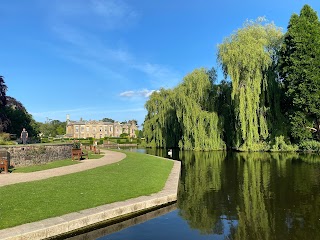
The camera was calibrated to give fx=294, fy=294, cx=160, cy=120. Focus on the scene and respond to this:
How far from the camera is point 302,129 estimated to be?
29.2 metres

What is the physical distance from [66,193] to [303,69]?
26.4 metres

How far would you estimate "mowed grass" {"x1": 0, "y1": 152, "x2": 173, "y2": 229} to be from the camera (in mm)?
6988

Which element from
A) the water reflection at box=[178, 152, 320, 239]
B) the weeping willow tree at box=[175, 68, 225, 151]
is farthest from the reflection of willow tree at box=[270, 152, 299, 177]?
the weeping willow tree at box=[175, 68, 225, 151]

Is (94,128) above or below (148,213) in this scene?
above

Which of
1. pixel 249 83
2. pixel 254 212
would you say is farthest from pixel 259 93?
pixel 254 212

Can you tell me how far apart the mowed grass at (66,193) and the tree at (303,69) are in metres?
21.4

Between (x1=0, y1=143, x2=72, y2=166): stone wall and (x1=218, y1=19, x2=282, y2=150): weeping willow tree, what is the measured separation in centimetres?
1897

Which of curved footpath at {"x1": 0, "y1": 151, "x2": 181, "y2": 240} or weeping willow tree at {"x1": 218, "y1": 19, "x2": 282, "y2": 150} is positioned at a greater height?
weeping willow tree at {"x1": 218, "y1": 19, "x2": 282, "y2": 150}

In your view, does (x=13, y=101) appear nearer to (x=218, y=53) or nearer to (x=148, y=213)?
(x=218, y=53)

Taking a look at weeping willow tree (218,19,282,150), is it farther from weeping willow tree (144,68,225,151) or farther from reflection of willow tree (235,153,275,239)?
reflection of willow tree (235,153,275,239)

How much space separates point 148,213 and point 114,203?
1.03 metres

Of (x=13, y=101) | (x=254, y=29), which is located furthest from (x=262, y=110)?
(x=13, y=101)

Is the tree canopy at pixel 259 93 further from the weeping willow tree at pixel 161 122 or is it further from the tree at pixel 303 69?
the weeping willow tree at pixel 161 122

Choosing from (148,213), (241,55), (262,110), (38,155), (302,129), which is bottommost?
(148,213)
